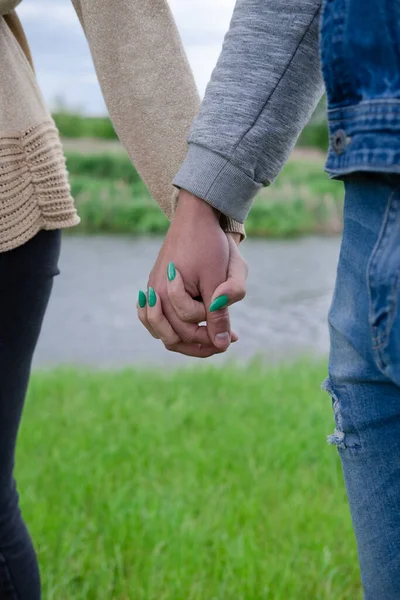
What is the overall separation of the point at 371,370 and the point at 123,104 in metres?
0.64

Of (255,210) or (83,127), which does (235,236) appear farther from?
(83,127)

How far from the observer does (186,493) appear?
271 cm

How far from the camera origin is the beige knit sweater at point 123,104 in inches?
50.2

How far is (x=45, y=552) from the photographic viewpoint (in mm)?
2285

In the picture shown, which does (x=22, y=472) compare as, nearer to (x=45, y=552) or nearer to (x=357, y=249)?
(x=45, y=552)

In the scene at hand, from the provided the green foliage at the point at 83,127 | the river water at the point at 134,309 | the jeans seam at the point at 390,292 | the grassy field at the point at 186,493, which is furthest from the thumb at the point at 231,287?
the green foliage at the point at 83,127

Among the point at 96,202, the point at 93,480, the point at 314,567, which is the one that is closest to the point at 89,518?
the point at 93,480

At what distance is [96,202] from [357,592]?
41.9 ft

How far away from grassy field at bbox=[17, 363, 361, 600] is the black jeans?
2.15ft

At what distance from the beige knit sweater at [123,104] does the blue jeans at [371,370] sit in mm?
448

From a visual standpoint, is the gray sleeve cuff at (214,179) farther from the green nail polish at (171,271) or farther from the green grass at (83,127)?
the green grass at (83,127)

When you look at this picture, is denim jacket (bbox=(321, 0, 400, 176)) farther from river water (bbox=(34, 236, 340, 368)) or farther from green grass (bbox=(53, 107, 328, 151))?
green grass (bbox=(53, 107, 328, 151))

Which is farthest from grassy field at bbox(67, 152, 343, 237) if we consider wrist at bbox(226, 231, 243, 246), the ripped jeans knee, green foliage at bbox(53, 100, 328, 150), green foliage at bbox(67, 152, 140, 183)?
the ripped jeans knee

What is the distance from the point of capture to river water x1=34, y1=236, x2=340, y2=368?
21.2 feet
